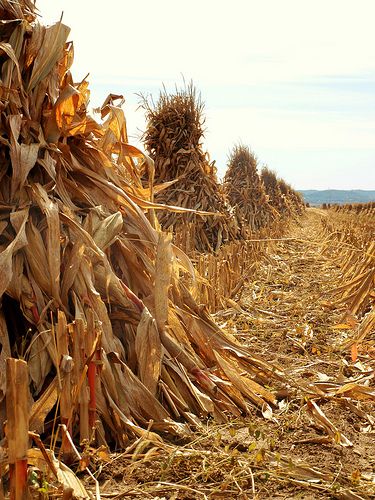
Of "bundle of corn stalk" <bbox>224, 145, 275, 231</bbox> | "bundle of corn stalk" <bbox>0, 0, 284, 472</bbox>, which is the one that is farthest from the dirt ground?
"bundle of corn stalk" <bbox>224, 145, 275, 231</bbox>

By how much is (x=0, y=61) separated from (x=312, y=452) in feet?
6.82

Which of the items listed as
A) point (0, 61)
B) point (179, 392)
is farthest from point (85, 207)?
point (179, 392)

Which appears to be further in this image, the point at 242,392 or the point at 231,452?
the point at 242,392

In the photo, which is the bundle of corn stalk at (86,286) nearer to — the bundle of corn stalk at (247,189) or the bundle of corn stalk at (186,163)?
the bundle of corn stalk at (186,163)

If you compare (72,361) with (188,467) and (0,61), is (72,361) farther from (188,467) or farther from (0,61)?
(0,61)

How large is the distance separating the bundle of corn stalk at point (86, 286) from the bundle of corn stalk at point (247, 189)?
39.8 ft

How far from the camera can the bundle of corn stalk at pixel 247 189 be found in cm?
1634

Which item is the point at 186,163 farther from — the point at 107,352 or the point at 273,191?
the point at 273,191

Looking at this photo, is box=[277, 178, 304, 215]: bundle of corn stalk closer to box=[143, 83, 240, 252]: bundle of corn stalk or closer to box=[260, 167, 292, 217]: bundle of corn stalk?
box=[260, 167, 292, 217]: bundle of corn stalk

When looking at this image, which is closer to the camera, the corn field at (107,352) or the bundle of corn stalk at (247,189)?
the corn field at (107,352)

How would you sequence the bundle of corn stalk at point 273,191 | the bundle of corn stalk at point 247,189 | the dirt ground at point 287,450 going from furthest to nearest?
the bundle of corn stalk at point 273,191, the bundle of corn stalk at point 247,189, the dirt ground at point 287,450

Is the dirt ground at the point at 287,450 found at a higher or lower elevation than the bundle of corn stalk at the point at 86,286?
lower

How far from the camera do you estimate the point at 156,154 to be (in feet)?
35.4

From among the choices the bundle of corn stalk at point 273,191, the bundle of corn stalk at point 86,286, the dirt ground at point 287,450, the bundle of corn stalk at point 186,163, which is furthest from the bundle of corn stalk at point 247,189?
the bundle of corn stalk at point 86,286
